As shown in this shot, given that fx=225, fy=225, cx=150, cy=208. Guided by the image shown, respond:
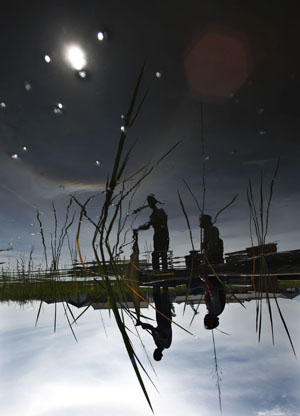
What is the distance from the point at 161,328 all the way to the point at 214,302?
0.84m

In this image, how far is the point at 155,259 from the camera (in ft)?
7.70

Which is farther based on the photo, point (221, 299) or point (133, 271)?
point (221, 299)

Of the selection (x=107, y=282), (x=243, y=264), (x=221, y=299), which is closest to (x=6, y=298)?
(x=221, y=299)

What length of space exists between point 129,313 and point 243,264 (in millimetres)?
1679

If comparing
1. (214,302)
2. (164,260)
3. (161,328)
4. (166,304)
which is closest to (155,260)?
(164,260)

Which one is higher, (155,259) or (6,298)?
(155,259)

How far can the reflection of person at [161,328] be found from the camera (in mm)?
1638

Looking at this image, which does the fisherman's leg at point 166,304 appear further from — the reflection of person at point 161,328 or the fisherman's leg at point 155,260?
the fisherman's leg at point 155,260

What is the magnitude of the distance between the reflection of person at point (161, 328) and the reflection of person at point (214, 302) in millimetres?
403

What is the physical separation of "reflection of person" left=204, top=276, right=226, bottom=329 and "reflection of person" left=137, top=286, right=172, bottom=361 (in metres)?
0.40

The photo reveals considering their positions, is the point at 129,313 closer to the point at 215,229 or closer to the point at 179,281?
the point at 179,281

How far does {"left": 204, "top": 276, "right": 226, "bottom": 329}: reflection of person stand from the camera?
2189 mm

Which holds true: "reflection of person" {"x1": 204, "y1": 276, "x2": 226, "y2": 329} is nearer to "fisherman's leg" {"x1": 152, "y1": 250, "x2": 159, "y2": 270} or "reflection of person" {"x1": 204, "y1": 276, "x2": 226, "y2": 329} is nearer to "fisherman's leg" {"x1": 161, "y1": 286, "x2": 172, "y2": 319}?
"fisherman's leg" {"x1": 161, "y1": 286, "x2": 172, "y2": 319}

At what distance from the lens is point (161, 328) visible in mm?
1811
